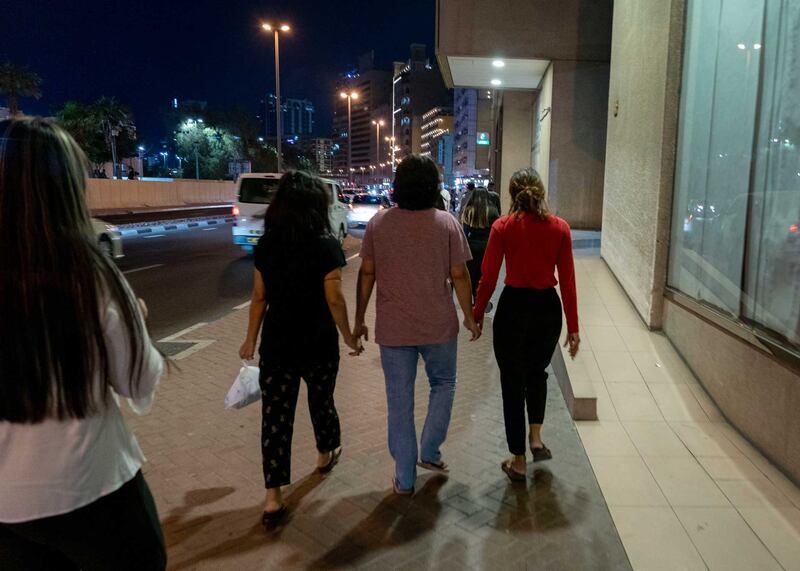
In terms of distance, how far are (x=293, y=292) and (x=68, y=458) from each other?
1.84 metres

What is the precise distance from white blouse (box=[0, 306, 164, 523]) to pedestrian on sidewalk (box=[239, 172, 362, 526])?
1.66 m

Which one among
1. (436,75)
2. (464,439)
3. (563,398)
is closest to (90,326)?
(464,439)

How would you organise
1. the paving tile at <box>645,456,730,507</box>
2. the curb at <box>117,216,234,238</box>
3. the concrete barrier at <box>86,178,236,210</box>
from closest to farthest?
the paving tile at <box>645,456,730,507</box>, the curb at <box>117,216,234,238</box>, the concrete barrier at <box>86,178,236,210</box>

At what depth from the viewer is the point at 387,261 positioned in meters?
3.57

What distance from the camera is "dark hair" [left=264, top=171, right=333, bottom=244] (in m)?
3.37

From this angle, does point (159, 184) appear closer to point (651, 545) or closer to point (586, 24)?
point (586, 24)

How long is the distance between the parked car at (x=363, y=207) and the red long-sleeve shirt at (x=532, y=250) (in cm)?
2206

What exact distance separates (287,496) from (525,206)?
2336 mm

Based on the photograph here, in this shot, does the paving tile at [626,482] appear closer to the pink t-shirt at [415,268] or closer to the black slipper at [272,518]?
the pink t-shirt at [415,268]

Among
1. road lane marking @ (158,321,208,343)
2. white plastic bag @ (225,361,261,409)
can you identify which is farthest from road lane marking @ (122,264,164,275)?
white plastic bag @ (225,361,261,409)

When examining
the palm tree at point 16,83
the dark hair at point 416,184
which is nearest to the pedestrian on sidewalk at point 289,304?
the dark hair at point 416,184

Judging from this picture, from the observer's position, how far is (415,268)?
354 centimetres

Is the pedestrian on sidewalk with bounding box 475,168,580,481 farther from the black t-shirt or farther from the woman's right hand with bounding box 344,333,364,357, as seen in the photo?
the black t-shirt

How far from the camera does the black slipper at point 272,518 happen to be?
11.1 ft
